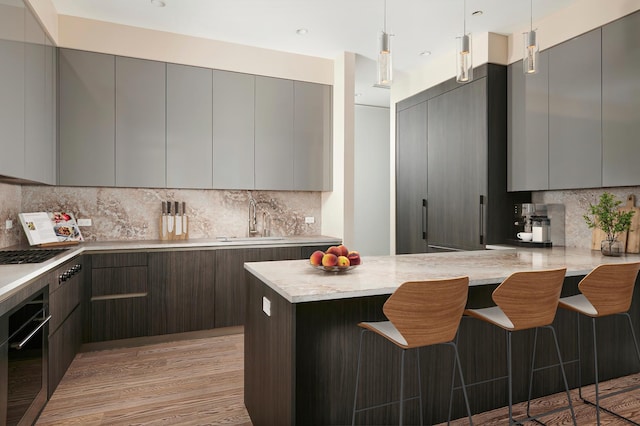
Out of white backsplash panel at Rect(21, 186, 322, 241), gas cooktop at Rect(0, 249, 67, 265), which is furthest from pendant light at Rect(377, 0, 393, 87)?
white backsplash panel at Rect(21, 186, 322, 241)

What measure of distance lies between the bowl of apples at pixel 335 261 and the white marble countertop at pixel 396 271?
0.13 ft

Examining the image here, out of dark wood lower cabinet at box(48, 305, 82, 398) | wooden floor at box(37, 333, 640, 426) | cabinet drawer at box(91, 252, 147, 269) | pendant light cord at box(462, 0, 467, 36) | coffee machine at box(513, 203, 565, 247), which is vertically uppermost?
pendant light cord at box(462, 0, 467, 36)

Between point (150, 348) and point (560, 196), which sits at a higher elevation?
point (560, 196)

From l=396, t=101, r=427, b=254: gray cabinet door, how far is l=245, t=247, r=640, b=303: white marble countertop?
1.85 metres

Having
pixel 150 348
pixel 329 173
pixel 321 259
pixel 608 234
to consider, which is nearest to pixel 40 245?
pixel 150 348

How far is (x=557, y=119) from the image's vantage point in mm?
3557

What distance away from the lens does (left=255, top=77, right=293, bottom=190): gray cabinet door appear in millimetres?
4410

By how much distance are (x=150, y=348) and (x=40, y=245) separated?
125cm

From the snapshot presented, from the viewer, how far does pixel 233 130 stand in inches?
169

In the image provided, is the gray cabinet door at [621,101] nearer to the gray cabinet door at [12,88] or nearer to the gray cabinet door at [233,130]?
the gray cabinet door at [233,130]

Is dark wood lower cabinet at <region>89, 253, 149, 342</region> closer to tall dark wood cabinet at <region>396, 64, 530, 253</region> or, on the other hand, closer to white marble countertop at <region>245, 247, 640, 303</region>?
white marble countertop at <region>245, 247, 640, 303</region>

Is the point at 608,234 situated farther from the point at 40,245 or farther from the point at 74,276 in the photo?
the point at 40,245

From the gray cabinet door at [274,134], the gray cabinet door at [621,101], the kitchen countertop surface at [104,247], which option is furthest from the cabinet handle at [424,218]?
the gray cabinet door at [621,101]

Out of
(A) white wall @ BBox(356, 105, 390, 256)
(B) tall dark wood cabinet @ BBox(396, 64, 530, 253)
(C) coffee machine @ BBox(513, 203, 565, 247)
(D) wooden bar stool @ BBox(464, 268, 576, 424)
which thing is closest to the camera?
(D) wooden bar stool @ BBox(464, 268, 576, 424)
